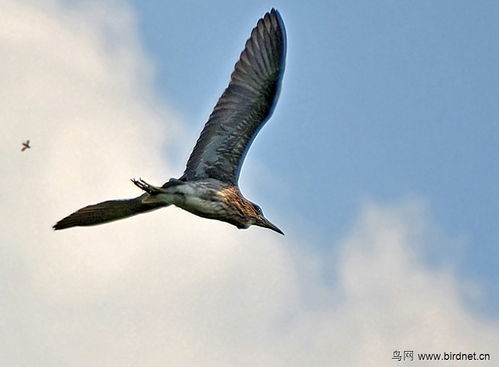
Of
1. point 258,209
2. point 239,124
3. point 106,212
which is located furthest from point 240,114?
point 106,212

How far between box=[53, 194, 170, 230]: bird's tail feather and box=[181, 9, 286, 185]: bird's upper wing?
988 mm

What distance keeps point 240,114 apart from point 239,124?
0.57 ft

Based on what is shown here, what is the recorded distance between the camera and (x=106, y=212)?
25203 millimetres

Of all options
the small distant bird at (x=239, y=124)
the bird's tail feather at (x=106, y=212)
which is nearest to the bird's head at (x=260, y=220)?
the small distant bird at (x=239, y=124)

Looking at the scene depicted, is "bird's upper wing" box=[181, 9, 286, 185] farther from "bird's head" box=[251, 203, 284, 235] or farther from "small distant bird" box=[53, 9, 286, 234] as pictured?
"bird's head" box=[251, 203, 284, 235]

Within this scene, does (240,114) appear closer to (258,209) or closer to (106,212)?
(258,209)

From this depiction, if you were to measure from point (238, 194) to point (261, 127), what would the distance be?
49.1 inches

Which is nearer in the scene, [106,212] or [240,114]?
[106,212]

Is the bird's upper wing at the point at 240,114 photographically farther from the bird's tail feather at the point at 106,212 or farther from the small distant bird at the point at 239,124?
the bird's tail feather at the point at 106,212

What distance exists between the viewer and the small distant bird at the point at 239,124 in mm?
25281

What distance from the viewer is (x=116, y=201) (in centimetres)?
2508

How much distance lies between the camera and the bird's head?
25391 millimetres

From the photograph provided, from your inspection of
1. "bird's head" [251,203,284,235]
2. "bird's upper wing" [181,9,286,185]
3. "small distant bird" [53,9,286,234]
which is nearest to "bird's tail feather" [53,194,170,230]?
"small distant bird" [53,9,286,234]

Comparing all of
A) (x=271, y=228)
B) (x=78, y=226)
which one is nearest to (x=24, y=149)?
(x=78, y=226)
